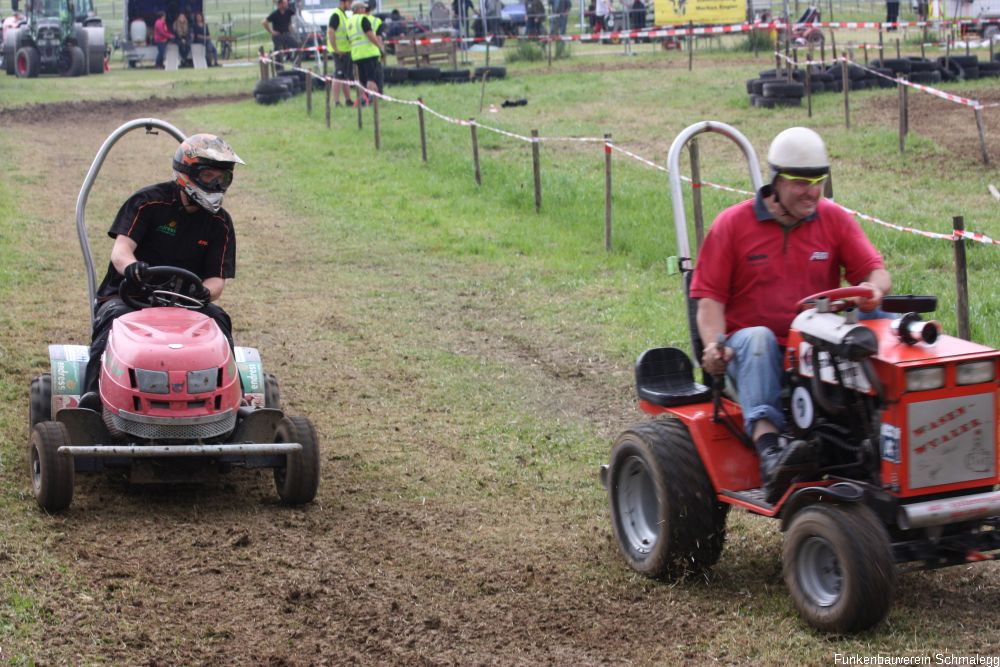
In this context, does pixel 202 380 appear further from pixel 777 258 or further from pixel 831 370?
pixel 831 370

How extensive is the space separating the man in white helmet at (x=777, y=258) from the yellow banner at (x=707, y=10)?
103ft

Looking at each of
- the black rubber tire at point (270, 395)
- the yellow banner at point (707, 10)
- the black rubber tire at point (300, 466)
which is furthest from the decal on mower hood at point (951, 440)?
the yellow banner at point (707, 10)

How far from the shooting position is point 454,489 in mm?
6746

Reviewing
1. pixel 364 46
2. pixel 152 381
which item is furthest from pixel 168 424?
pixel 364 46

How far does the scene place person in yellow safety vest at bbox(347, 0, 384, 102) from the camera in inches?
925

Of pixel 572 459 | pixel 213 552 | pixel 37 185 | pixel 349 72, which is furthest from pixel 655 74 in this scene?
pixel 213 552

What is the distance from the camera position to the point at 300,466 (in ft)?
20.5

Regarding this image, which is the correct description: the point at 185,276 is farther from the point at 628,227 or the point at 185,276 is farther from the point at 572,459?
the point at 628,227

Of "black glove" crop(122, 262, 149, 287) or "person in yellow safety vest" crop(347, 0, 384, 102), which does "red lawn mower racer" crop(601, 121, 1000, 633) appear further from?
"person in yellow safety vest" crop(347, 0, 384, 102)

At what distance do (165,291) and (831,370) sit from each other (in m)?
3.65

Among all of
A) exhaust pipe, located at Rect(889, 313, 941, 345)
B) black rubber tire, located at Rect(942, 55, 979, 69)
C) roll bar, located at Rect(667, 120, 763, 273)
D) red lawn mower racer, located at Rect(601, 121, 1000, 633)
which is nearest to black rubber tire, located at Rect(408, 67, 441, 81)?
black rubber tire, located at Rect(942, 55, 979, 69)

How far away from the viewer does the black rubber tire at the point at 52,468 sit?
592 cm

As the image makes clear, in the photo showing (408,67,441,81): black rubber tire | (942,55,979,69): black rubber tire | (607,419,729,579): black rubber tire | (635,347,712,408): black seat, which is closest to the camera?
(607,419,729,579): black rubber tire

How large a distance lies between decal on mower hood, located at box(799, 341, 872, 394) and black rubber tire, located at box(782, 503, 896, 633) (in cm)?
43
